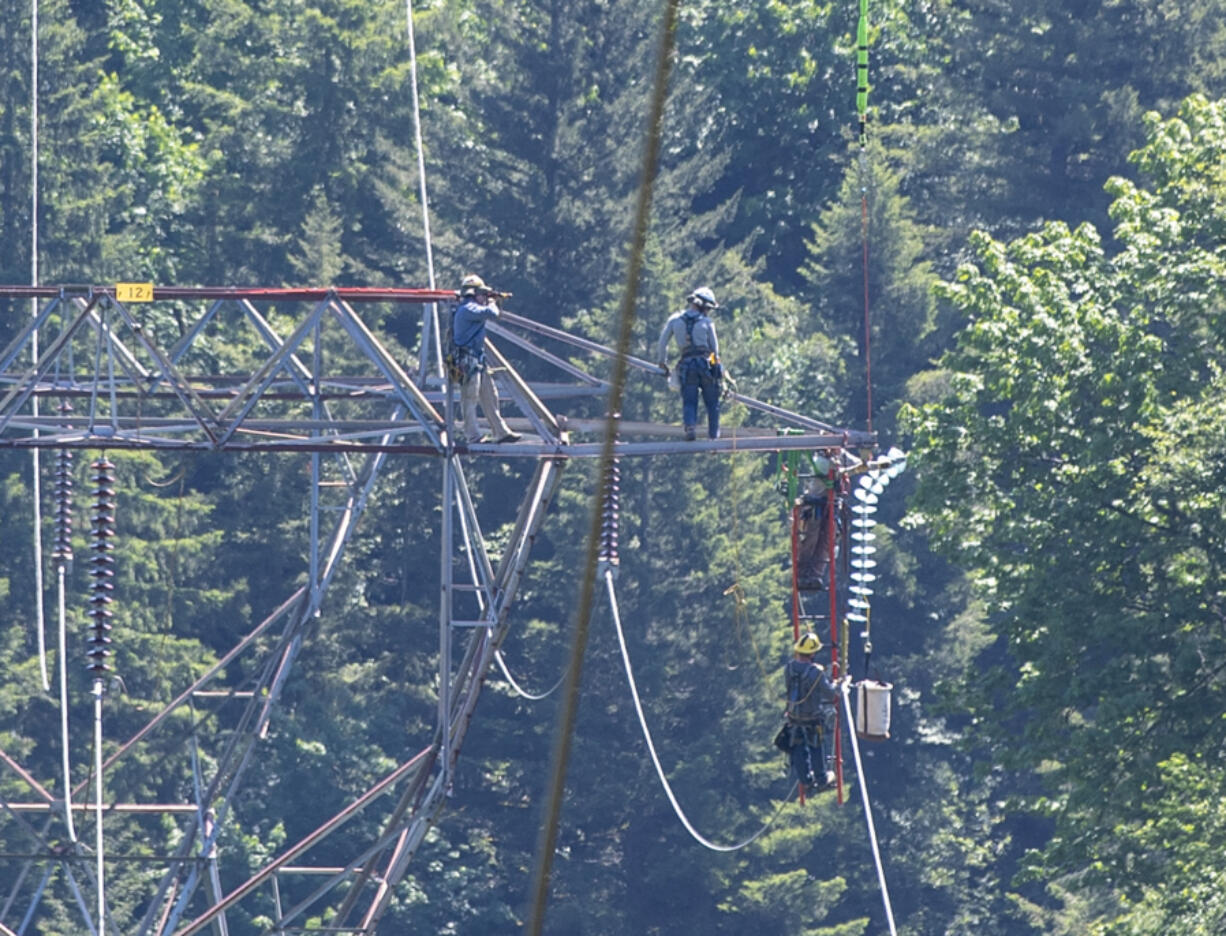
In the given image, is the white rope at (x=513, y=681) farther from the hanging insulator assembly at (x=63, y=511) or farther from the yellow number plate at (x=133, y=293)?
the yellow number plate at (x=133, y=293)

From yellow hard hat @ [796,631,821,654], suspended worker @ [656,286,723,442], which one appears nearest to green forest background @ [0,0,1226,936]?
suspended worker @ [656,286,723,442]

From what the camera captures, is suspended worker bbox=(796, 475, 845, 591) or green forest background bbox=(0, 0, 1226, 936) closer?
suspended worker bbox=(796, 475, 845, 591)

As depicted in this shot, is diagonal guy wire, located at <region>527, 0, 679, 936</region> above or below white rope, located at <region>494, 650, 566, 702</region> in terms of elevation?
above

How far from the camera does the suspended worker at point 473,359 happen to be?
3159 cm

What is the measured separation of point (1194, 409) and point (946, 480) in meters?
4.23

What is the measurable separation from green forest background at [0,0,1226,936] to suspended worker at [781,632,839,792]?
26455mm

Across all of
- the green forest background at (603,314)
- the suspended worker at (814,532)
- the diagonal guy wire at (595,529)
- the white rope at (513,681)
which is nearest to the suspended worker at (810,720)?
the suspended worker at (814,532)

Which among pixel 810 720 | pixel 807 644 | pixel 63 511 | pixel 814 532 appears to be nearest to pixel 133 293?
pixel 63 511

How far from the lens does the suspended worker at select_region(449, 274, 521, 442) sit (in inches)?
1244

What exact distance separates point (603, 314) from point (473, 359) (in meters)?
50.5

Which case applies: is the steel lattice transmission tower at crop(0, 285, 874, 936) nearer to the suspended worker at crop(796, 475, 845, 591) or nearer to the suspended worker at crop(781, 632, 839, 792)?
the suspended worker at crop(796, 475, 845, 591)

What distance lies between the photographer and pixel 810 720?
32.9 m

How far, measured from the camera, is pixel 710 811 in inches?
3004

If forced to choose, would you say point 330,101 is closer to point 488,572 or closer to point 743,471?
point 743,471
